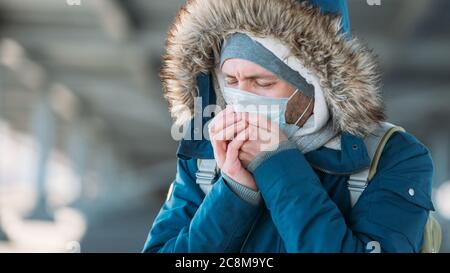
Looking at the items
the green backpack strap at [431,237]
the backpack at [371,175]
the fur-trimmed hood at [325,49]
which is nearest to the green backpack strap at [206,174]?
the backpack at [371,175]

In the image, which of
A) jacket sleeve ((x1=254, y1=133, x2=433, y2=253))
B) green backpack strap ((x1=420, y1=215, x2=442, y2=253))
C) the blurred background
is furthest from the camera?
the blurred background

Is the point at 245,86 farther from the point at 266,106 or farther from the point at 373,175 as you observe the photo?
the point at 373,175

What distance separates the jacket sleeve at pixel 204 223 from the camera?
61.7 inches

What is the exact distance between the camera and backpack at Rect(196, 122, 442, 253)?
5.14 ft

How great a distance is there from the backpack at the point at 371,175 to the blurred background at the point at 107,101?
Answer: 1.05ft

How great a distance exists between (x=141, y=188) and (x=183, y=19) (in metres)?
14.4

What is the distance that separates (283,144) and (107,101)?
8.79 meters

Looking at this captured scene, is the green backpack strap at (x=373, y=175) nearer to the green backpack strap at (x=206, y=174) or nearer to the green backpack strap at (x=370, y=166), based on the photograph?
the green backpack strap at (x=370, y=166)

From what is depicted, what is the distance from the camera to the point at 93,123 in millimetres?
11883

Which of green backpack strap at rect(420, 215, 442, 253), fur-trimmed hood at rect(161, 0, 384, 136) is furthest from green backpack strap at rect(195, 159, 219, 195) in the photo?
green backpack strap at rect(420, 215, 442, 253)

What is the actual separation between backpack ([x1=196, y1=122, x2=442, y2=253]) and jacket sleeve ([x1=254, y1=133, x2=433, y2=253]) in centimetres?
2

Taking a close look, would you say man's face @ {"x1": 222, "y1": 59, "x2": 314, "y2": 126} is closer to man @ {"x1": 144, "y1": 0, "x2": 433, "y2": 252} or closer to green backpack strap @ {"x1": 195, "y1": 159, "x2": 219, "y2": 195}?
man @ {"x1": 144, "y1": 0, "x2": 433, "y2": 252}

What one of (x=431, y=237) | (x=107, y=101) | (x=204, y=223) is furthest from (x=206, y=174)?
(x=107, y=101)
